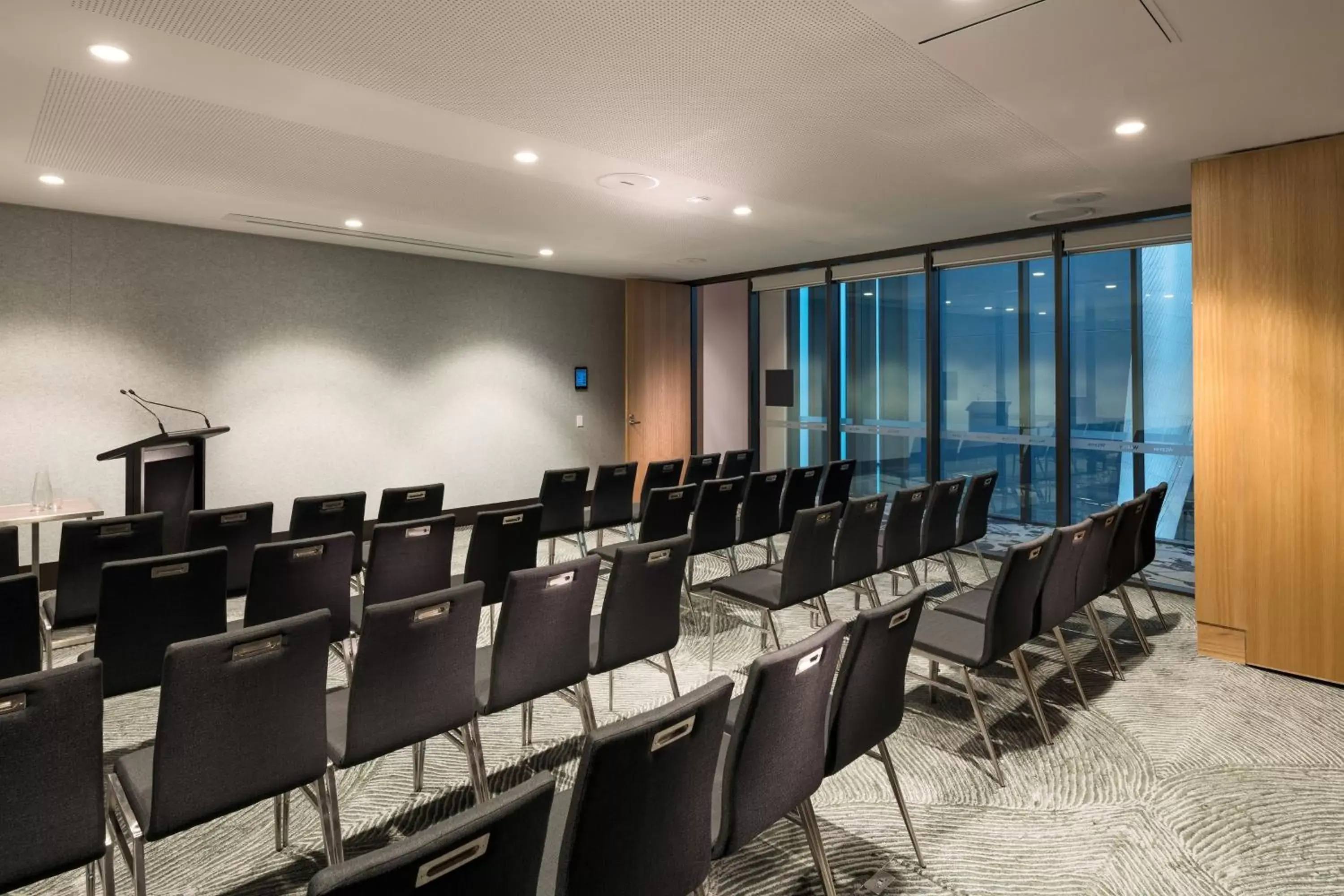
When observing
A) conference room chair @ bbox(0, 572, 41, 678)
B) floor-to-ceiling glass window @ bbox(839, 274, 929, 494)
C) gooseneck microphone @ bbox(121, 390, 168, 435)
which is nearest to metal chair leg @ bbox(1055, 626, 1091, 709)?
conference room chair @ bbox(0, 572, 41, 678)

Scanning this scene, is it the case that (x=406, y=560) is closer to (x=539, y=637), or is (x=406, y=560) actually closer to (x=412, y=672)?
(x=539, y=637)

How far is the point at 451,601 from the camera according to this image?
2.41 metres

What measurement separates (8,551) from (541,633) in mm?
2451

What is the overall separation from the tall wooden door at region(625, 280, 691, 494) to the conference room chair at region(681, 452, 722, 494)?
8.97ft

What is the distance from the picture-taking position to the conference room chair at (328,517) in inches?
171

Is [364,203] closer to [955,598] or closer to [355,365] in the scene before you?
[355,365]

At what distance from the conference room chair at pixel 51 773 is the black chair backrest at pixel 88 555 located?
1889 millimetres

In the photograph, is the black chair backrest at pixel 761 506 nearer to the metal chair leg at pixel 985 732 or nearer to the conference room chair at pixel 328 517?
the metal chair leg at pixel 985 732

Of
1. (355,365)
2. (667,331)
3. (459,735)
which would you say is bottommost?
(459,735)

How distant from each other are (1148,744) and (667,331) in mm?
7369

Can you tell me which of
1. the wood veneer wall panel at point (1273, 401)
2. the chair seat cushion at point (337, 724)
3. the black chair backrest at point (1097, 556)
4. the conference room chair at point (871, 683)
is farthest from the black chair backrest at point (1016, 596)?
the chair seat cushion at point (337, 724)

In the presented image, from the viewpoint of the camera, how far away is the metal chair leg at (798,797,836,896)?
83.7 inches

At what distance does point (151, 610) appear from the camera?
9.18 feet

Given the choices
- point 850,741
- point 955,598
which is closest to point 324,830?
point 850,741
